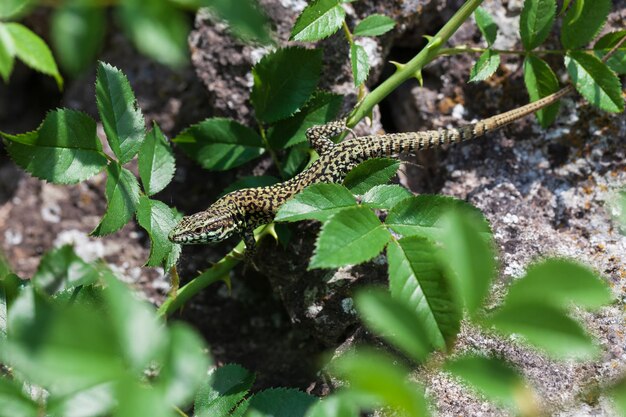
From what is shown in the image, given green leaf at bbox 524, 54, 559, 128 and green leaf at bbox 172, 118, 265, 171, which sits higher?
green leaf at bbox 524, 54, 559, 128

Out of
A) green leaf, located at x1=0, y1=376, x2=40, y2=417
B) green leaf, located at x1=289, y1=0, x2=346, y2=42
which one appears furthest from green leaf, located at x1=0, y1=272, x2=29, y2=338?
green leaf, located at x1=289, y1=0, x2=346, y2=42

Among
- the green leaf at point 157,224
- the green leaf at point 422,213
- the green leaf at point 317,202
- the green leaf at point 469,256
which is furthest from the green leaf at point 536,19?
the green leaf at point 469,256

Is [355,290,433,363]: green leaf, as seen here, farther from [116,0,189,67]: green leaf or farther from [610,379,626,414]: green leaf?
[116,0,189,67]: green leaf

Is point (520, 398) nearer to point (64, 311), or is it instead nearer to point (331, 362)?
point (64, 311)

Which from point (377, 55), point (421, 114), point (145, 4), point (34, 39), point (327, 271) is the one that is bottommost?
point (327, 271)

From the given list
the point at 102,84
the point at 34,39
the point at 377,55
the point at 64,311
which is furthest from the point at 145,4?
the point at 377,55

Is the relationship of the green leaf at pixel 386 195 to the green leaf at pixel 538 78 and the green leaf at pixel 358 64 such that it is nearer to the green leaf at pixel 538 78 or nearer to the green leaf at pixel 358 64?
the green leaf at pixel 358 64

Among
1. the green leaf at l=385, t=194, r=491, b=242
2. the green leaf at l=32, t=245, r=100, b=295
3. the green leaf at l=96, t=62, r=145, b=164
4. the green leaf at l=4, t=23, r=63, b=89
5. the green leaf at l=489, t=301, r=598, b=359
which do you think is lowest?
the green leaf at l=32, t=245, r=100, b=295
